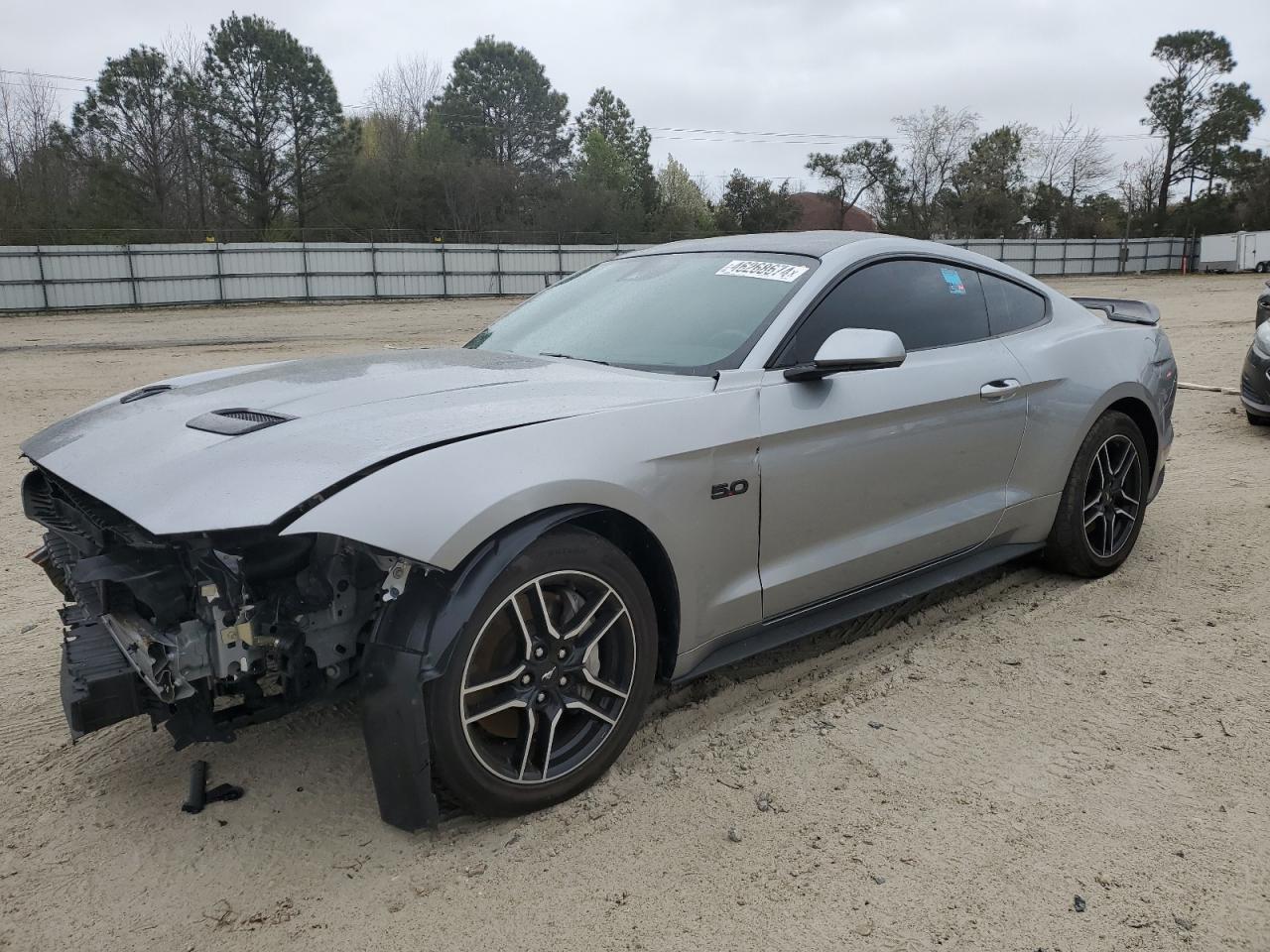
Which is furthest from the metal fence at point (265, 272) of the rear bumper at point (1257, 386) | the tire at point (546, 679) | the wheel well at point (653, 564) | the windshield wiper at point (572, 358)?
the tire at point (546, 679)

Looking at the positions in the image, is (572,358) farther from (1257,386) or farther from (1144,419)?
(1257,386)

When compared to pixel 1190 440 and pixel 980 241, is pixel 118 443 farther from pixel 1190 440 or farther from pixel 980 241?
pixel 980 241

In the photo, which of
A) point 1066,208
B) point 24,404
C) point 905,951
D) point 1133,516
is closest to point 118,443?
point 905,951

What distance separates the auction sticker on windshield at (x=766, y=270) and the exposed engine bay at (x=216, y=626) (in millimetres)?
1720

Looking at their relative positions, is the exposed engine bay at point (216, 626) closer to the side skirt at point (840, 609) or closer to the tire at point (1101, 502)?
the side skirt at point (840, 609)

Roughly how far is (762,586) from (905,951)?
114 centimetres

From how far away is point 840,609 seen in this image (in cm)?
326

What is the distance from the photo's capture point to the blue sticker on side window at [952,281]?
379cm

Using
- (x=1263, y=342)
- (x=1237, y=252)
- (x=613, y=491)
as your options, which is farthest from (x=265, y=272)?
(x=1237, y=252)

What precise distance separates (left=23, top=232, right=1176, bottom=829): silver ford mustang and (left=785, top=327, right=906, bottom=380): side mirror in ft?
0.03

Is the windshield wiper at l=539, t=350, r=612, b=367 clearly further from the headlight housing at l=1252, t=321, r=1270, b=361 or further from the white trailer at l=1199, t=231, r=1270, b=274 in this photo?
the white trailer at l=1199, t=231, r=1270, b=274

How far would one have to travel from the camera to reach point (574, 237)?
3772 cm

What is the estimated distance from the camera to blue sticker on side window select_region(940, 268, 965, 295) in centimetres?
379

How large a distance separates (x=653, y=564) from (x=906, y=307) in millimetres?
1527
